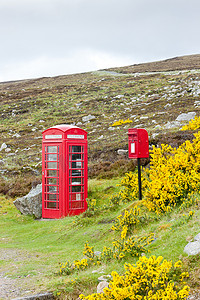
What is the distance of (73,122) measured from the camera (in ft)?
116

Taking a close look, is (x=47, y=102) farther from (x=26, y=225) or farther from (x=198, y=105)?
(x=26, y=225)

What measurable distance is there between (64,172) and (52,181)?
0.73 metres

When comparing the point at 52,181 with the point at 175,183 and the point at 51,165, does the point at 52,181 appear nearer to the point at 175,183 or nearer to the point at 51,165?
the point at 51,165

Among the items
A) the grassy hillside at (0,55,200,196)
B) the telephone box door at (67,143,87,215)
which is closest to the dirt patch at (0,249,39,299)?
the telephone box door at (67,143,87,215)

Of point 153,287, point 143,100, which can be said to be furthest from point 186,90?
point 153,287

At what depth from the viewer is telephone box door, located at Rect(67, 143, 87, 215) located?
39.0ft

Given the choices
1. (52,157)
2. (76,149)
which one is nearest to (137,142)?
(76,149)

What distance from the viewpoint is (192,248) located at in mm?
4469

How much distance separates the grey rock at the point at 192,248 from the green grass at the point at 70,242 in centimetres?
8

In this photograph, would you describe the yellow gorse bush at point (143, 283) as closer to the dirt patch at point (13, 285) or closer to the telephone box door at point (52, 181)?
the dirt patch at point (13, 285)

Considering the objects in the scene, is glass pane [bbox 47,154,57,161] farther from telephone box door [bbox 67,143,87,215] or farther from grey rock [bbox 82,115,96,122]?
grey rock [bbox 82,115,96,122]

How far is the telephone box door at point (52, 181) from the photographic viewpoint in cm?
1185

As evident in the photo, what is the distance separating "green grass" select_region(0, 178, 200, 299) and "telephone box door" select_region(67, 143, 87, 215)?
71 centimetres

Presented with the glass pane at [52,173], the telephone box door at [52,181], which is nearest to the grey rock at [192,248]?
the telephone box door at [52,181]
